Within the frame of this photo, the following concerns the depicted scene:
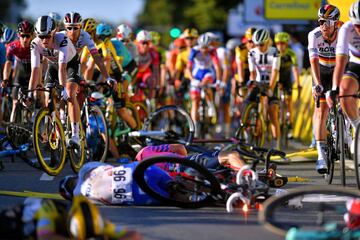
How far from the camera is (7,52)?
A: 15.0m

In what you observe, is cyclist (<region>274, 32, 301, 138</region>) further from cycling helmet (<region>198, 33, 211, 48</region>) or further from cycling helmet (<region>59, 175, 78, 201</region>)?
cycling helmet (<region>59, 175, 78, 201</region>)

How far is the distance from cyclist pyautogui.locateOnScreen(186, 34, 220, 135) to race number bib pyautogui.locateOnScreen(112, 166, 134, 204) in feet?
31.3

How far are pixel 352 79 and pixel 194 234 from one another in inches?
115

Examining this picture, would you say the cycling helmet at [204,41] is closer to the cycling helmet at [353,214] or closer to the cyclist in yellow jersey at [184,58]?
the cyclist in yellow jersey at [184,58]

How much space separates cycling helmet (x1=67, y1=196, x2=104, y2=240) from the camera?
6.48 metres

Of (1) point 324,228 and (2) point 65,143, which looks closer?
(1) point 324,228

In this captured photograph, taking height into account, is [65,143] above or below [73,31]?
below

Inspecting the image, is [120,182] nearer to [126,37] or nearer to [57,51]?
[57,51]

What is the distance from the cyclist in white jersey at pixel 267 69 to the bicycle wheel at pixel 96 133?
336 cm

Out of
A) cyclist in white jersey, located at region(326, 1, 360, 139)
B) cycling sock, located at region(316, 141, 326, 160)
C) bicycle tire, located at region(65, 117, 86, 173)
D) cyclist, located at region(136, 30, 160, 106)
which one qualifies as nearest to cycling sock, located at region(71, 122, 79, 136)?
bicycle tire, located at region(65, 117, 86, 173)

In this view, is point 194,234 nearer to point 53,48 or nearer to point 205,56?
point 53,48

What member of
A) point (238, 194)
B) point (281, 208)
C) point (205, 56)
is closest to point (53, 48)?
point (238, 194)

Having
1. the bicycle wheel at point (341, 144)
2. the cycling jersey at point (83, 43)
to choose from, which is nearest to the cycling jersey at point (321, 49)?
the bicycle wheel at point (341, 144)

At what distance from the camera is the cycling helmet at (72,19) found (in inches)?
495
